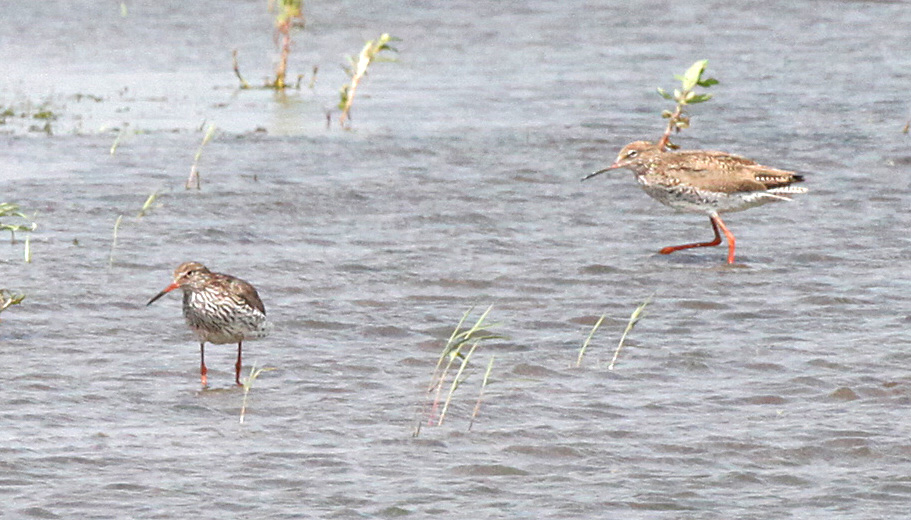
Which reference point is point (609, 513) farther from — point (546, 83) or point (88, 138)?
point (546, 83)

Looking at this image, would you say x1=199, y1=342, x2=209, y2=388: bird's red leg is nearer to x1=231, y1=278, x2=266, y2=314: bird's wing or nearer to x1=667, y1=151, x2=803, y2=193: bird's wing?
x1=231, y1=278, x2=266, y2=314: bird's wing

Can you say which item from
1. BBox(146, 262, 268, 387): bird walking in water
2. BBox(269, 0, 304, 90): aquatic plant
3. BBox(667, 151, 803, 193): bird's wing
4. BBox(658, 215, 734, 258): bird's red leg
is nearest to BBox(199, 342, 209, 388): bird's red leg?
BBox(146, 262, 268, 387): bird walking in water

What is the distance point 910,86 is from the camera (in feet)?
63.3

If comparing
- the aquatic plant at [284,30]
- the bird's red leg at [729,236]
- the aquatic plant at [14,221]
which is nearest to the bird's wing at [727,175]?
the bird's red leg at [729,236]

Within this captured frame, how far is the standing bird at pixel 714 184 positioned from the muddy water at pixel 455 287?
1.22 ft

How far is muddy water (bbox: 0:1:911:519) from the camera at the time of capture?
25.2 ft

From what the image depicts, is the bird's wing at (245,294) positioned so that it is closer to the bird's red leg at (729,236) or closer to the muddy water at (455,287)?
the muddy water at (455,287)

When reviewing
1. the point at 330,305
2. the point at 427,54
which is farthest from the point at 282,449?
the point at 427,54

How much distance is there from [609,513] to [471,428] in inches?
53.2

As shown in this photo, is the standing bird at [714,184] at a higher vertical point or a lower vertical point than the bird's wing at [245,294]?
higher

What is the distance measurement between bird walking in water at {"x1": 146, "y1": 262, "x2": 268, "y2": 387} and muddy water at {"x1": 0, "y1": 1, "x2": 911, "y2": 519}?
9.9 inches

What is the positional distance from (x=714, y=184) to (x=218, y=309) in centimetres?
469

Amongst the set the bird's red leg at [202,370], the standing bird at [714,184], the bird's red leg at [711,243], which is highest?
the standing bird at [714,184]

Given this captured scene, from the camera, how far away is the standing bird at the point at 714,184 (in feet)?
41.1
